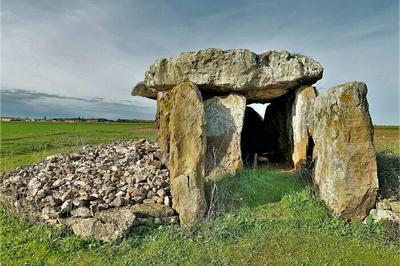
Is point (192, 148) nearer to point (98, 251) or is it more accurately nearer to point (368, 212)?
point (98, 251)

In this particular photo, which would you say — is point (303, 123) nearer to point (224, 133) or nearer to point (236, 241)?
point (224, 133)

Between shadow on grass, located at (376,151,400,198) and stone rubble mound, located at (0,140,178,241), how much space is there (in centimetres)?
668

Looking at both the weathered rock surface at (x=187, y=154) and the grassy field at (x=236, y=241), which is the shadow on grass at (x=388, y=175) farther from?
the weathered rock surface at (x=187, y=154)

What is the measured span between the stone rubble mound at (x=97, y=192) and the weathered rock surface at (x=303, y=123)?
5252 mm

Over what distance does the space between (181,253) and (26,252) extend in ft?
13.2

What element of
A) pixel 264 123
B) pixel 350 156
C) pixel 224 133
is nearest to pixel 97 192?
pixel 224 133

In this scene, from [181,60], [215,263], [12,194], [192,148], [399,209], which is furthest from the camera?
[181,60]

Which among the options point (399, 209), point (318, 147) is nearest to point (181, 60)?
point (318, 147)

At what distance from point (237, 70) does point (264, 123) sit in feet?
22.0

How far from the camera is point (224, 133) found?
14.0 m

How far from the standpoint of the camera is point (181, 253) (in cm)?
896

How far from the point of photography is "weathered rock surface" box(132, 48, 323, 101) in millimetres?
13664

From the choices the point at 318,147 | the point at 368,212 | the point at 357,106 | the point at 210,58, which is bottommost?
the point at 368,212

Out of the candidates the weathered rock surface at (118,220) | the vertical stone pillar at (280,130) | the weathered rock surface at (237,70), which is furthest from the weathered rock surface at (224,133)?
the weathered rock surface at (118,220)
